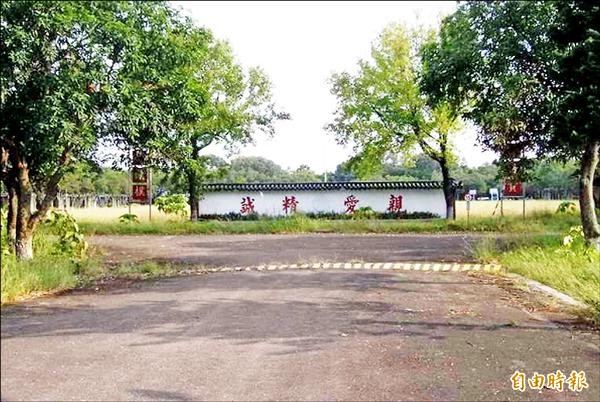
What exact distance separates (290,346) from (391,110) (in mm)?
17001

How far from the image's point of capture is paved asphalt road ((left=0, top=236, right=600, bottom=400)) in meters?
3.58

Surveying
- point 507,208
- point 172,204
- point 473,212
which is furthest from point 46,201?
point 507,208

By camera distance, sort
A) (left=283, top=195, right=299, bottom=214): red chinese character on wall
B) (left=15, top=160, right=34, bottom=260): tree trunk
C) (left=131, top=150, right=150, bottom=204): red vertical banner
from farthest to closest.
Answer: (left=283, top=195, right=299, bottom=214): red chinese character on wall, (left=131, top=150, right=150, bottom=204): red vertical banner, (left=15, top=160, right=34, bottom=260): tree trunk

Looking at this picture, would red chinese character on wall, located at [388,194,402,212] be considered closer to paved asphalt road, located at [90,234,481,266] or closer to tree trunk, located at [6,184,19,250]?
paved asphalt road, located at [90,234,481,266]

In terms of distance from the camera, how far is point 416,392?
363 cm

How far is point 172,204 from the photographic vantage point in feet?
75.6

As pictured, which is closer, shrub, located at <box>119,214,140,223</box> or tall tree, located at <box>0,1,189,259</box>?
tall tree, located at <box>0,1,189,259</box>

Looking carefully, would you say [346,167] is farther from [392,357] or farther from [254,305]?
[392,357]

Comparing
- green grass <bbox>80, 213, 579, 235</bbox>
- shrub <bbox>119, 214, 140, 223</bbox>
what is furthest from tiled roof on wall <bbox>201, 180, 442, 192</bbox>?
green grass <bbox>80, 213, 579, 235</bbox>

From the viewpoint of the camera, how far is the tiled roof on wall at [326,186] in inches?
1000

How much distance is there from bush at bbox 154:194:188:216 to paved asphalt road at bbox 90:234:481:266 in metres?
4.44

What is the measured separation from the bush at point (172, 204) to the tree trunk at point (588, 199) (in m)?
16.3

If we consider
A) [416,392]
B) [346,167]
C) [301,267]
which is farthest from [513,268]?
[346,167]

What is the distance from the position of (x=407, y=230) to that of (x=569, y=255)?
10140mm
